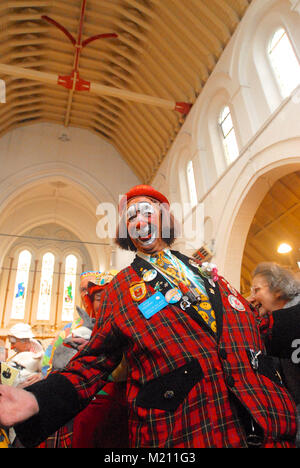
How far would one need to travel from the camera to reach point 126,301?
3.73ft

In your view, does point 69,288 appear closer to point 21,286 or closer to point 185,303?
point 21,286

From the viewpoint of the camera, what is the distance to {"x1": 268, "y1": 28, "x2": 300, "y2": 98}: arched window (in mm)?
5136

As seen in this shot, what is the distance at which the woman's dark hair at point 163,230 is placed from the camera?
1432 millimetres

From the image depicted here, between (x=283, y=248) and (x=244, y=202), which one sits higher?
(x=283, y=248)

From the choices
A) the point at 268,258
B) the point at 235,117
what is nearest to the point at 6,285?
the point at 268,258

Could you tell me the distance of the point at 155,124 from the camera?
1003 centimetres

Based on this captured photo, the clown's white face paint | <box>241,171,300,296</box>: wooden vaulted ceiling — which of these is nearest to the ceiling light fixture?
<box>241,171,300,296</box>: wooden vaulted ceiling

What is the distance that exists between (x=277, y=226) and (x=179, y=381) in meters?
8.37

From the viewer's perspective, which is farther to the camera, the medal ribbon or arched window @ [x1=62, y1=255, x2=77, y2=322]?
arched window @ [x1=62, y1=255, x2=77, y2=322]

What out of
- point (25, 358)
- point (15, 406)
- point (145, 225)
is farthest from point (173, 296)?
point (25, 358)

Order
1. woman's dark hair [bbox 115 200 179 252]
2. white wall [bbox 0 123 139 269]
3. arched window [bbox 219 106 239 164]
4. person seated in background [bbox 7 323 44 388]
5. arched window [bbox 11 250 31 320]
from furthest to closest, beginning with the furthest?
arched window [bbox 11 250 31 320] → white wall [bbox 0 123 139 269] → arched window [bbox 219 106 239 164] → person seated in background [bbox 7 323 44 388] → woman's dark hair [bbox 115 200 179 252]

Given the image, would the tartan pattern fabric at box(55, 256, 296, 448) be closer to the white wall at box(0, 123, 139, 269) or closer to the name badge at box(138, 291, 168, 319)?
the name badge at box(138, 291, 168, 319)

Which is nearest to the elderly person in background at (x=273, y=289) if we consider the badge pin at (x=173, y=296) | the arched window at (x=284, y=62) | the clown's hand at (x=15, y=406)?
the badge pin at (x=173, y=296)

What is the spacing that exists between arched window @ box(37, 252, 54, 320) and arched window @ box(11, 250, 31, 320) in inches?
28.5
